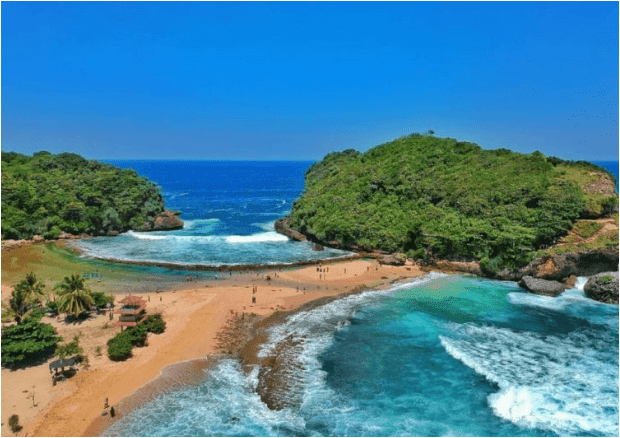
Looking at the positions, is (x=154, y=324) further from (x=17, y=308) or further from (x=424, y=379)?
(x=424, y=379)

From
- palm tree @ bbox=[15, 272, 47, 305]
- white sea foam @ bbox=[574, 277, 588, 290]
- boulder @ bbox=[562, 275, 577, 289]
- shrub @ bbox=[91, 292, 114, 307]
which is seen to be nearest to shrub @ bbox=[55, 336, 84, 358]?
shrub @ bbox=[91, 292, 114, 307]

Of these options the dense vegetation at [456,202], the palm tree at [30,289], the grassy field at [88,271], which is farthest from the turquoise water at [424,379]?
the grassy field at [88,271]

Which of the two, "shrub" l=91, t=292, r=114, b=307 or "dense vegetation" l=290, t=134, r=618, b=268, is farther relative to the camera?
"dense vegetation" l=290, t=134, r=618, b=268

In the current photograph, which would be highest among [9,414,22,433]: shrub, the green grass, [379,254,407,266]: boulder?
the green grass

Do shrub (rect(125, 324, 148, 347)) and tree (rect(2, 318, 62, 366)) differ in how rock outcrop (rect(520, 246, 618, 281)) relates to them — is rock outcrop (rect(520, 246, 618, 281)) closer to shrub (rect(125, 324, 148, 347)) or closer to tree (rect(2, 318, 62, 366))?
shrub (rect(125, 324, 148, 347))

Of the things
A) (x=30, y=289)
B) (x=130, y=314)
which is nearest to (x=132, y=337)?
(x=130, y=314)

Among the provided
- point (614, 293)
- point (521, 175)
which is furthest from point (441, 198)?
point (614, 293)
